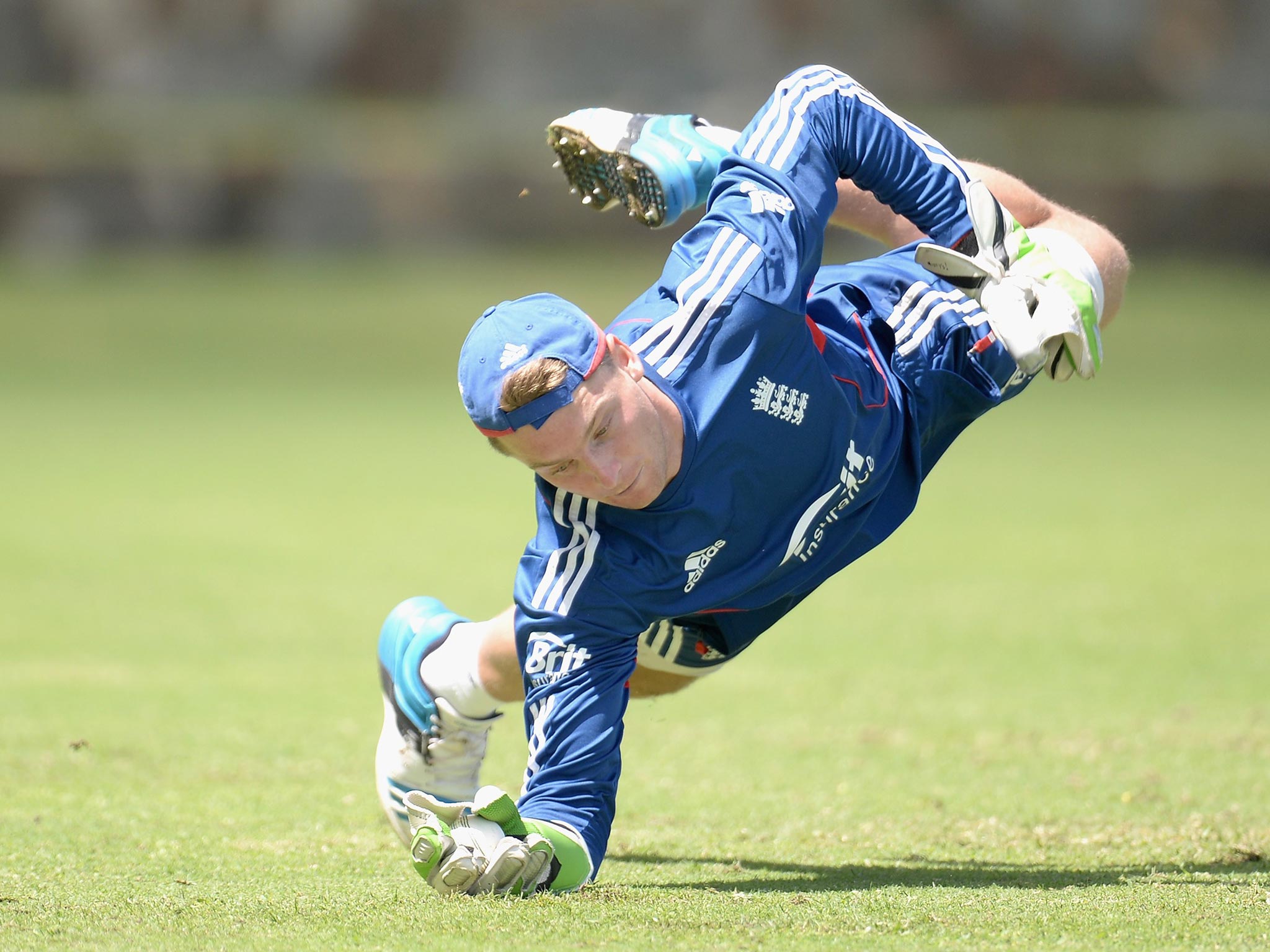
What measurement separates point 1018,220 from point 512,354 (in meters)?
1.63

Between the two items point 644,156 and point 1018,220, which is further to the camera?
point 1018,220

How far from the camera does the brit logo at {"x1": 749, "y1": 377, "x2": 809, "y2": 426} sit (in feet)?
10.1

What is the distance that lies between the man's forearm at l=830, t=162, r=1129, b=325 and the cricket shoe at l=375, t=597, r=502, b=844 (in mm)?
1426

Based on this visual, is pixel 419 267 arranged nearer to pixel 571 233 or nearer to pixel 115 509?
pixel 571 233

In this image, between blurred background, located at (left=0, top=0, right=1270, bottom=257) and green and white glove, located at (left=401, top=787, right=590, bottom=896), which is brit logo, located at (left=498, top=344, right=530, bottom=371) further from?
blurred background, located at (left=0, top=0, right=1270, bottom=257)

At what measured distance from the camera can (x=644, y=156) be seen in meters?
3.53

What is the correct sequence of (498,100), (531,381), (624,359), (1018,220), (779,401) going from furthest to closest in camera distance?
(498,100) < (1018,220) < (779,401) < (624,359) < (531,381)

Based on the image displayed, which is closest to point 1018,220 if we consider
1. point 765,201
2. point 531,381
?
point 765,201

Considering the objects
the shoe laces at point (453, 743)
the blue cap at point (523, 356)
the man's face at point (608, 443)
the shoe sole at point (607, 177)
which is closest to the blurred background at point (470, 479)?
the shoe laces at point (453, 743)

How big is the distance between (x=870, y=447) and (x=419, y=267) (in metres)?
19.1

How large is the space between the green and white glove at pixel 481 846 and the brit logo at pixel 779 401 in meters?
0.92

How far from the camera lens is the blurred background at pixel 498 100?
21891 mm

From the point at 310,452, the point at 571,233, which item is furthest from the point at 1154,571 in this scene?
the point at 571,233

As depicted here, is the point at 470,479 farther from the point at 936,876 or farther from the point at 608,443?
the point at 608,443
